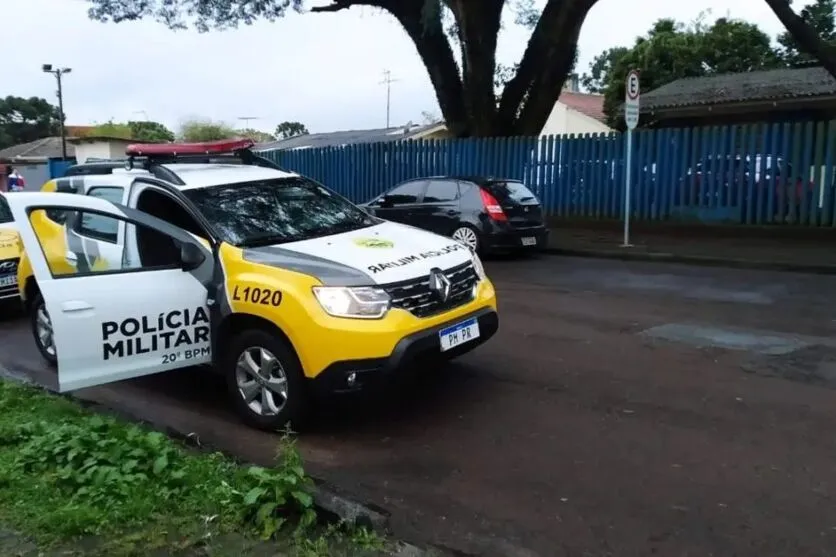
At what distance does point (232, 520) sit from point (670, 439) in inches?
104

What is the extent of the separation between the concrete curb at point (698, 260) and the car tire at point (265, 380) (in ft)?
30.0

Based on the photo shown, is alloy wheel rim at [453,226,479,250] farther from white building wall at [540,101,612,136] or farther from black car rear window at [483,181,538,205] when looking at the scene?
white building wall at [540,101,612,136]

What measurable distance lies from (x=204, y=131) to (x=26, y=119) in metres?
31.5

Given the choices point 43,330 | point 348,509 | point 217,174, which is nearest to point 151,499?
point 348,509

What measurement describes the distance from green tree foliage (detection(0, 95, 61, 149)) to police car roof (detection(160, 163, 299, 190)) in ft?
262

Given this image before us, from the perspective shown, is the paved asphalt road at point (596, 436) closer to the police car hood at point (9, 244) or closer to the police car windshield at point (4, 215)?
the police car hood at point (9, 244)

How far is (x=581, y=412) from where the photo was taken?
5426mm

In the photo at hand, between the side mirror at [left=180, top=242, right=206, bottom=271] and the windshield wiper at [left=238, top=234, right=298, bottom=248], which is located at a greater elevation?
the windshield wiper at [left=238, top=234, right=298, bottom=248]

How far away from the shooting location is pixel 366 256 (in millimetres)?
5207

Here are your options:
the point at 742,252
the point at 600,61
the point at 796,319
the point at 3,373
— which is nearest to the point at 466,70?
the point at 742,252

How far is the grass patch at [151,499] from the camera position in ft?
11.8

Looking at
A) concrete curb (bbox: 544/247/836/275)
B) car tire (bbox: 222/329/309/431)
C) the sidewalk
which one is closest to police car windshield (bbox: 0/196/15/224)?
car tire (bbox: 222/329/309/431)

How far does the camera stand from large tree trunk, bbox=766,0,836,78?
1382 cm

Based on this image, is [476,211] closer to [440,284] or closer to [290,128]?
[440,284]
